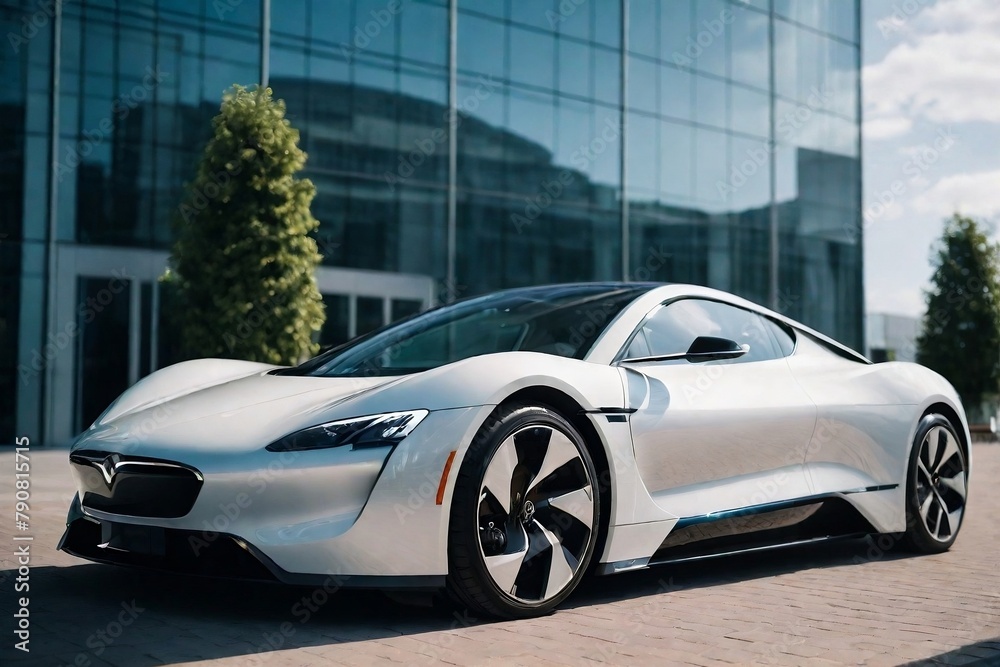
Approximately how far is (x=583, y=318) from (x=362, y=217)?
1486 cm

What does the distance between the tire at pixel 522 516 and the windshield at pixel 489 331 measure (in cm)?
60

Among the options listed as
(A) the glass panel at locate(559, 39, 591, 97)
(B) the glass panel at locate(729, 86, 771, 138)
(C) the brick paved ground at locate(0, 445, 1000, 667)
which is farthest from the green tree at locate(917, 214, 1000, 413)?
(C) the brick paved ground at locate(0, 445, 1000, 667)

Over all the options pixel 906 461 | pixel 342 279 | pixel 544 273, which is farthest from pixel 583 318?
pixel 544 273

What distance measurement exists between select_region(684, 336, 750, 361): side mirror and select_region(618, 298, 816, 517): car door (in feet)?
0.22

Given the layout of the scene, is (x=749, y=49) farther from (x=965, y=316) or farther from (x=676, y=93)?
(x=965, y=316)

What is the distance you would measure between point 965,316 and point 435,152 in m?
13.7

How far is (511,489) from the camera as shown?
415 centimetres

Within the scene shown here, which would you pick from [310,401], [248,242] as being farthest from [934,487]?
[248,242]

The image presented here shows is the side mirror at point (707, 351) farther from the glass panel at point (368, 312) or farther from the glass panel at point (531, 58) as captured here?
the glass panel at point (531, 58)

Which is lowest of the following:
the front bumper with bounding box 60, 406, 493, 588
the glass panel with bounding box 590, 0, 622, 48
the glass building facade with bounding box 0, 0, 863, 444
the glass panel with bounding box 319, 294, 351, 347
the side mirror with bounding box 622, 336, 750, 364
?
the front bumper with bounding box 60, 406, 493, 588

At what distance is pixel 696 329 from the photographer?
533cm

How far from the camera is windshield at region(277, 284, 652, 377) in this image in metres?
4.95

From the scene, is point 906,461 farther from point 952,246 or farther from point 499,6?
point 952,246

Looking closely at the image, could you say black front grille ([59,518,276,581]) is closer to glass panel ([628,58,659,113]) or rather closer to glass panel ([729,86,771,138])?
glass panel ([628,58,659,113])
